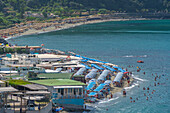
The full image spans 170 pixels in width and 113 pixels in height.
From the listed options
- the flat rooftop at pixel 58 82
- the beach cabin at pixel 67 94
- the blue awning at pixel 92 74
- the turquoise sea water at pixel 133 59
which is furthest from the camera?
the blue awning at pixel 92 74

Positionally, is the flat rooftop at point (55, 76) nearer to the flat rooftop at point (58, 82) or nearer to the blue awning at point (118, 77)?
the flat rooftop at point (58, 82)

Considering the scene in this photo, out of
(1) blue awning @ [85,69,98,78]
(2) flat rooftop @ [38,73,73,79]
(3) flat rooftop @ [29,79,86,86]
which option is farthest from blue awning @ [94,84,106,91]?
(3) flat rooftop @ [29,79,86,86]

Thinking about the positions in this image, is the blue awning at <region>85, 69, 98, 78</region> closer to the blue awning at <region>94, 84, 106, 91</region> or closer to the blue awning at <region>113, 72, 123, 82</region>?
the blue awning at <region>113, 72, 123, 82</region>

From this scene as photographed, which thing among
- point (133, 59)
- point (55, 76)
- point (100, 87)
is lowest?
point (133, 59)

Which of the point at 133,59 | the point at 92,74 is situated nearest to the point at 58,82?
the point at 92,74

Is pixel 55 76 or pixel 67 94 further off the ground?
pixel 55 76

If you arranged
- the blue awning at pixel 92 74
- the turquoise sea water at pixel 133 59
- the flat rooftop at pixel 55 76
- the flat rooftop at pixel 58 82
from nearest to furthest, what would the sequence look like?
1. the flat rooftop at pixel 58 82
2. the turquoise sea water at pixel 133 59
3. the flat rooftop at pixel 55 76
4. the blue awning at pixel 92 74

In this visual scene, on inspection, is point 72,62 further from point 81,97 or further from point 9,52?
point 81,97

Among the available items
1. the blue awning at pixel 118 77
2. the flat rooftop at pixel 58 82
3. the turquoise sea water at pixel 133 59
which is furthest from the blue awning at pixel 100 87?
the flat rooftop at pixel 58 82

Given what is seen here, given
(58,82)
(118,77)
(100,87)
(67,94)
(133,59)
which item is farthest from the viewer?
(133,59)

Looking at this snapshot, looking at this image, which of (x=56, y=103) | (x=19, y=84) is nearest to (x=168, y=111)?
(x=56, y=103)

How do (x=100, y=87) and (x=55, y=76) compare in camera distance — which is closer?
(x=55, y=76)

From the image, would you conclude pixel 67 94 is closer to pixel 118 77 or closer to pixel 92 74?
pixel 118 77
